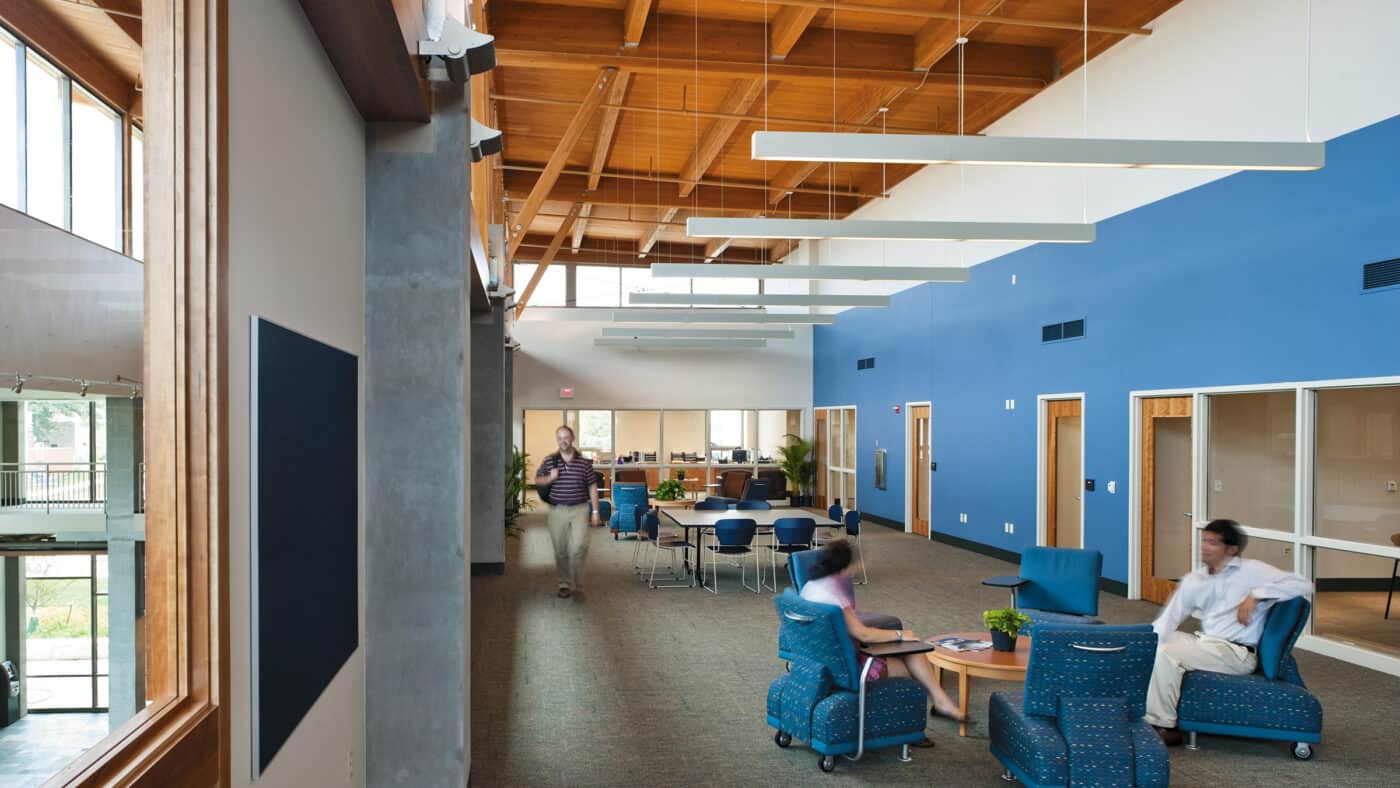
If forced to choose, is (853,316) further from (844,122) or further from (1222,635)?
(1222,635)

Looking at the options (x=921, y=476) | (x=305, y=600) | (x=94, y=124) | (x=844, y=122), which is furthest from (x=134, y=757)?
(x=921, y=476)

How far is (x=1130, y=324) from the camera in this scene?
32.7 feet

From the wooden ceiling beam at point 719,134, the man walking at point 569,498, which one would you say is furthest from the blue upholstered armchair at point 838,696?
the wooden ceiling beam at point 719,134

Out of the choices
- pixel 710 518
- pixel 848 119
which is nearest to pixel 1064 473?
pixel 710 518

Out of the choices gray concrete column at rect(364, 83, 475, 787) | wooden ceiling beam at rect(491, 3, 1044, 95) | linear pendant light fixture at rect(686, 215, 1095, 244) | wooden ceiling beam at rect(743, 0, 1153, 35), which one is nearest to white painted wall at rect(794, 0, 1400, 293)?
wooden ceiling beam at rect(743, 0, 1153, 35)

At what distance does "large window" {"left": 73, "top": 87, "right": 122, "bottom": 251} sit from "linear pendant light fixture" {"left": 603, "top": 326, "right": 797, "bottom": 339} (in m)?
15.6

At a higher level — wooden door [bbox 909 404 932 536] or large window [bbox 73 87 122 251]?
large window [bbox 73 87 122 251]

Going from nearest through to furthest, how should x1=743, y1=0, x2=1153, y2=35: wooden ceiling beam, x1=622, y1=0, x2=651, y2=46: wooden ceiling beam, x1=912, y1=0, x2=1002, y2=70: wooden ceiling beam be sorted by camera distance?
x1=743, y1=0, x2=1153, y2=35: wooden ceiling beam → x1=622, y1=0, x2=651, y2=46: wooden ceiling beam → x1=912, y1=0, x2=1002, y2=70: wooden ceiling beam

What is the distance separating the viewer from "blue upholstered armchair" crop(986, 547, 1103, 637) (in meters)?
6.79

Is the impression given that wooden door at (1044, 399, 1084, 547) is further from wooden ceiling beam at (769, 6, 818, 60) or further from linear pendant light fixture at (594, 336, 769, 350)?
linear pendant light fixture at (594, 336, 769, 350)

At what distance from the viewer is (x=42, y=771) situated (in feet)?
4.70

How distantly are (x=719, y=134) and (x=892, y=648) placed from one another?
357 inches

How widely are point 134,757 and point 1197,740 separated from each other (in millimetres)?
5460

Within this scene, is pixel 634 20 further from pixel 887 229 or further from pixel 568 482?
pixel 568 482
